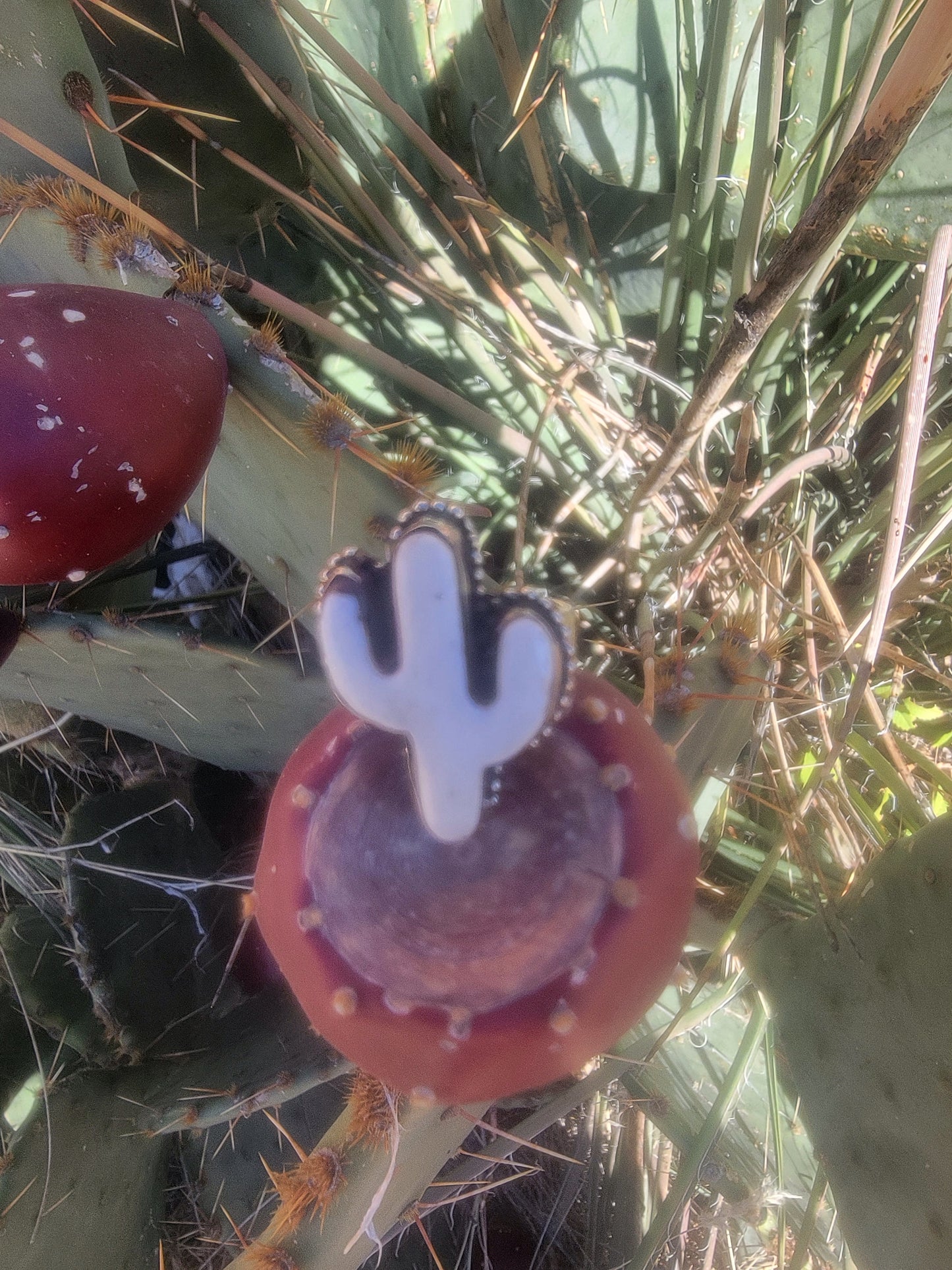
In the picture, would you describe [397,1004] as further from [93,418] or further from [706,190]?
[706,190]

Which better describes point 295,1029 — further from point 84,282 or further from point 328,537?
point 84,282

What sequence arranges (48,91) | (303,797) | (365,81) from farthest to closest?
(365,81)
(48,91)
(303,797)

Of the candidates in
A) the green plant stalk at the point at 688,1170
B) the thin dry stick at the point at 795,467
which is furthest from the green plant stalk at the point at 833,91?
the green plant stalk at the point at 688,1170

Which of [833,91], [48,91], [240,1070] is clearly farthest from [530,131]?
[240,1070]

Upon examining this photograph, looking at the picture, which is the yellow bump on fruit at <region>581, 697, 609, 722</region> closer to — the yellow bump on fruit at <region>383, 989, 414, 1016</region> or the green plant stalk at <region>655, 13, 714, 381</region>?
the yellow bump on fruit at <region>383, 989, 414, 1016</region>

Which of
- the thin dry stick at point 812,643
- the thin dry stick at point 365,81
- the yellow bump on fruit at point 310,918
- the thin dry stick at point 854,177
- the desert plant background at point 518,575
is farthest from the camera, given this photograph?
the thin dry stick at point 812,643

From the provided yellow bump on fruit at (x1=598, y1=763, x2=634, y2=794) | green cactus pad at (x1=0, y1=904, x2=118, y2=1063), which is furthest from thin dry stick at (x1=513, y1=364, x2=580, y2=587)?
green cactus pad at (x1=0, y1=904, x2=118, y2=1063)

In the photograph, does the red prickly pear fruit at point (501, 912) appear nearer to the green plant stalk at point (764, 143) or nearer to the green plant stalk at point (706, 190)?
the green plant stalk at point (764, 143)
